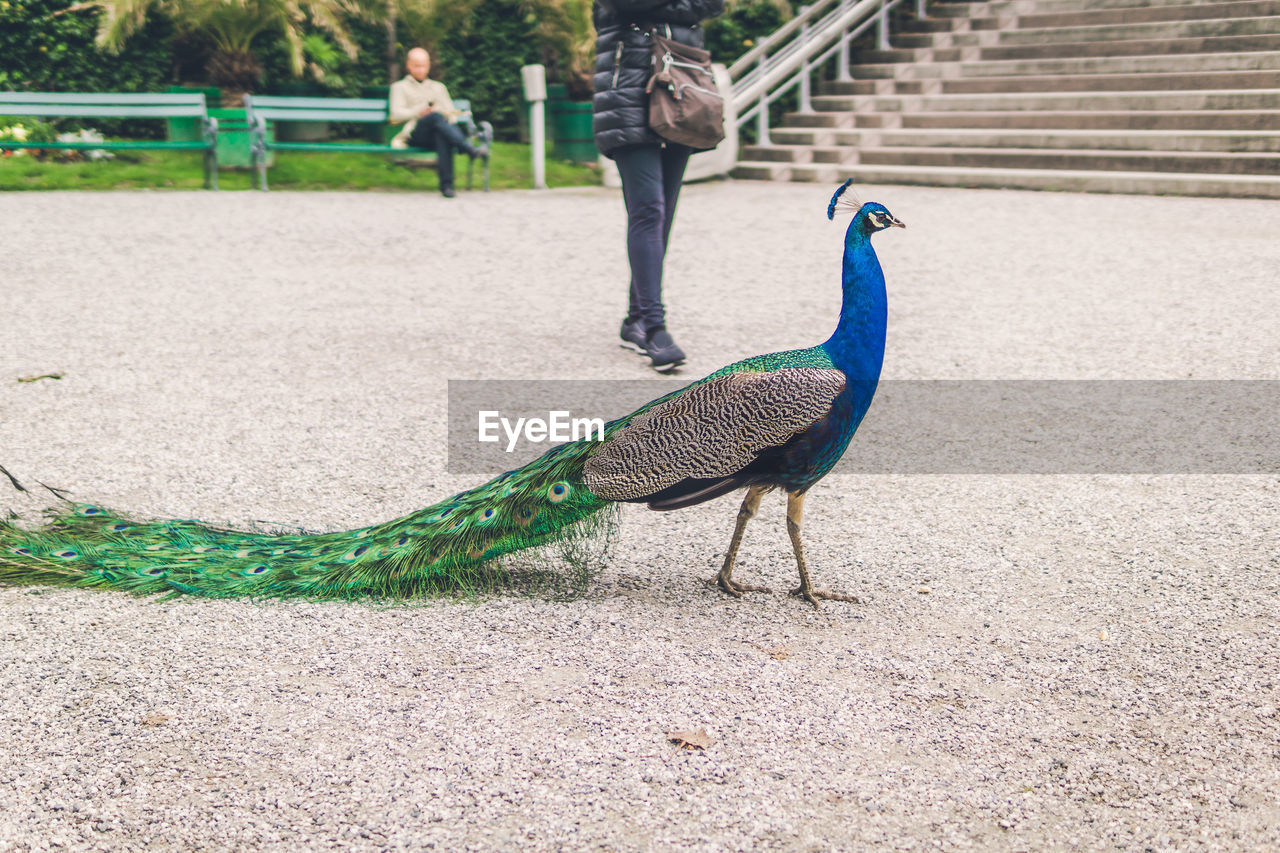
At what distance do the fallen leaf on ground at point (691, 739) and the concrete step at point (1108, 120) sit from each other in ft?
36.9

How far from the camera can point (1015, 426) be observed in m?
5.45

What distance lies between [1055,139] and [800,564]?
10301 mm

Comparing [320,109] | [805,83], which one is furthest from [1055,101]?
[320,109]

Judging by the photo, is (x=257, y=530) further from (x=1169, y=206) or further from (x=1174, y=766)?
(x=1169, y=206)

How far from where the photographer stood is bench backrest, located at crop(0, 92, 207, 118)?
1213 cm

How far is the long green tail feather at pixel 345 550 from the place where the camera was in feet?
11.4

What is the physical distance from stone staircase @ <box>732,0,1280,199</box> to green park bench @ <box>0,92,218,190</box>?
20.0 feet

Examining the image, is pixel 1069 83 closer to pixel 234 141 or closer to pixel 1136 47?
pixel 1136 47

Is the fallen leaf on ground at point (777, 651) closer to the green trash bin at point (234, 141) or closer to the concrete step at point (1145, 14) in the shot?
the green trash bin at point (234, 141)

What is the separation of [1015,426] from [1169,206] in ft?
21.1

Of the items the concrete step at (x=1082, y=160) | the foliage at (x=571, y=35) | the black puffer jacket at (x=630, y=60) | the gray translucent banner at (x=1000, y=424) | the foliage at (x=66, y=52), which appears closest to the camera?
the gray translucent banner at (x=1000, y=424)

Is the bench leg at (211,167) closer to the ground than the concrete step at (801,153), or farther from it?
closer to the ground

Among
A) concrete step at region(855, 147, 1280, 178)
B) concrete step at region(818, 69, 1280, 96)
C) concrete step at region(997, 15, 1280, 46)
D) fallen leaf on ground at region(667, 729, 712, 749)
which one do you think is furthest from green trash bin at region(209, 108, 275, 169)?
fallen leaf on ground at region(667, 729, 712, 749)

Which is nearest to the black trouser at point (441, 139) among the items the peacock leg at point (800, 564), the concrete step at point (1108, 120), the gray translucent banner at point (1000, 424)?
the concrete step at point (1108, 120)
